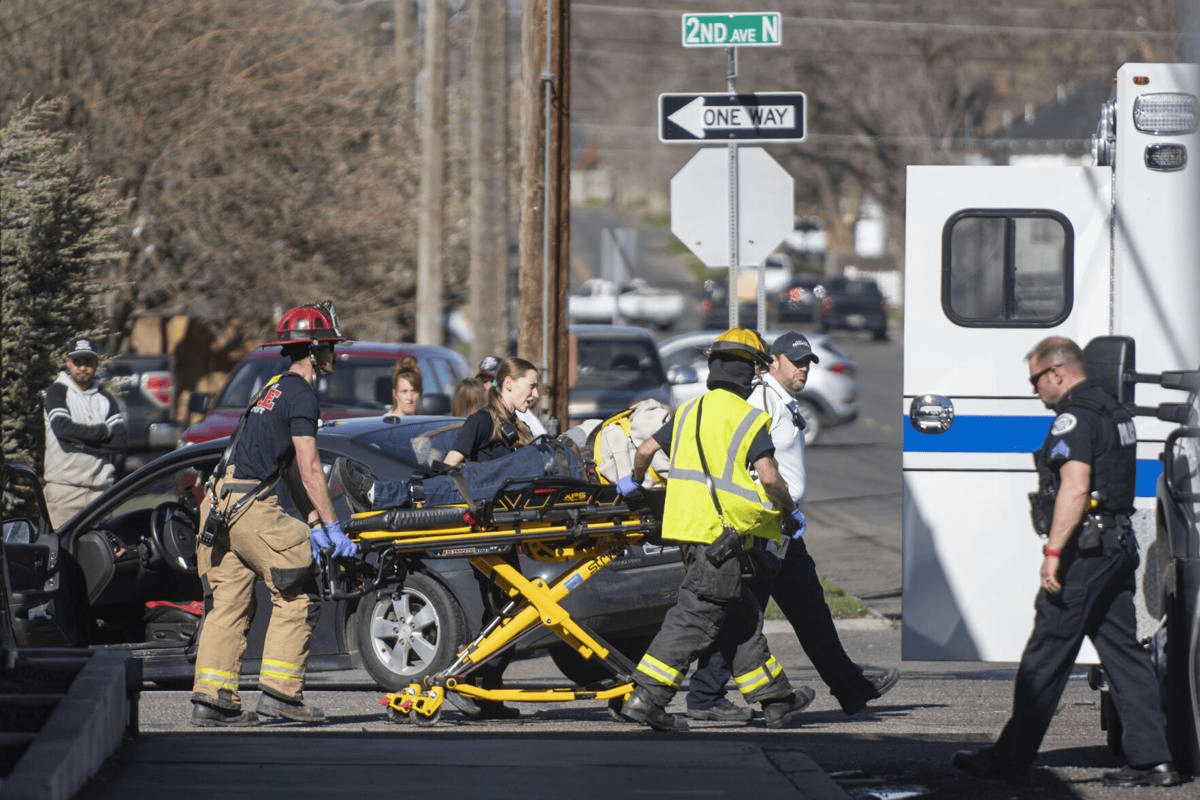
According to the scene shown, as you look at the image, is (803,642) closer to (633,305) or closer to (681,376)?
(681,376)

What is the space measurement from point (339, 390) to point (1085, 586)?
9.16 m

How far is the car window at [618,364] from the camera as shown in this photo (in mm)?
21031

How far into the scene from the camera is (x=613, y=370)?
2123cm

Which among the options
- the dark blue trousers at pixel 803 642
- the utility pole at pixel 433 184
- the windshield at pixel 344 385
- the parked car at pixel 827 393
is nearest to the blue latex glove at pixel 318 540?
the dark blue trousers at pixel 803 642

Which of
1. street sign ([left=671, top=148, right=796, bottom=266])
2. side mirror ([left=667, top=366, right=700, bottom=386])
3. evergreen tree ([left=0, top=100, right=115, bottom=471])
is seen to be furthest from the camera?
side mirror ([left=667, top=366, right=700, bottom=386])

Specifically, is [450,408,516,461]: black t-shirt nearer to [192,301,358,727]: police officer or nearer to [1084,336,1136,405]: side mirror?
[192,301,358,727]: police officer

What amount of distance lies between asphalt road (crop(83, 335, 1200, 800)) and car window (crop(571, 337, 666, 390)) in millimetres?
8068

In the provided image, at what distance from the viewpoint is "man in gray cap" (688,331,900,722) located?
888 centimetres

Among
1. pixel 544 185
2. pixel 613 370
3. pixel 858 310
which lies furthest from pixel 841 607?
pixel 858 310

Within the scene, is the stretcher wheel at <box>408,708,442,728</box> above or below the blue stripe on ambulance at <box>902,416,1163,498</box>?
below

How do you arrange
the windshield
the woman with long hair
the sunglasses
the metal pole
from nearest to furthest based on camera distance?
the sunglasses → the metal pole → the woman with long hair → the windshield

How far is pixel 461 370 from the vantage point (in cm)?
1731

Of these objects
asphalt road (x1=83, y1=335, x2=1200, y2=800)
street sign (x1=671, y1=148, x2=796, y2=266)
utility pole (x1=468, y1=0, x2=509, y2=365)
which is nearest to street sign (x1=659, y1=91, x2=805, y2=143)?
street sign (x1=671, y1=148, x2=796, y2=266)

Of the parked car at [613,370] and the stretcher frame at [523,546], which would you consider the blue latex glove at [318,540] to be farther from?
the parked car at [613,370]
